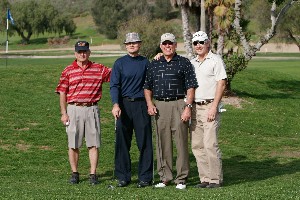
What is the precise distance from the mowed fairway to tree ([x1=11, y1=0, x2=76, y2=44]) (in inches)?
2735

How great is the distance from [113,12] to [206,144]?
3309 inches

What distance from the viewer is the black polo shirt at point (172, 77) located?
352 inches

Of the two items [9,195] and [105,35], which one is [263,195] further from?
[105,35]

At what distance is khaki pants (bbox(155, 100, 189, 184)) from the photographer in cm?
907

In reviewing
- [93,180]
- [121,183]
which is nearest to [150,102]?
[121,183]

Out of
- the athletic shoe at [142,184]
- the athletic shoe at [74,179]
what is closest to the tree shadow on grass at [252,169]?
the athletic shoe at [142,184]

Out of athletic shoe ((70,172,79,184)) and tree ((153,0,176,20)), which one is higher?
tree ((153,0,176,20))

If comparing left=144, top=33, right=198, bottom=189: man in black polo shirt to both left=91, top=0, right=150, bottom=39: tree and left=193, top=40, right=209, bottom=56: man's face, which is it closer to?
left=193, top=40, right=209, bottom=56: man's face

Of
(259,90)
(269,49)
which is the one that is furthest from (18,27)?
(259,90)

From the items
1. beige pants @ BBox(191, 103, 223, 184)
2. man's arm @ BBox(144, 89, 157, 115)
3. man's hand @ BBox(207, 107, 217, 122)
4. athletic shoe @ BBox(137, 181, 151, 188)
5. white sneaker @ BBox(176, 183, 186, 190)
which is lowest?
athletic shoe @ BBox(137, 181, 151, 188)

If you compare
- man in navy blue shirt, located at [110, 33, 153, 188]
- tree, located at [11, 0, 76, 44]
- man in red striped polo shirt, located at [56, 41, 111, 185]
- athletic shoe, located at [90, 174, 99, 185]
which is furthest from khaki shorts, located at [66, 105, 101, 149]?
tree, located at [11, 0, 76, 44]

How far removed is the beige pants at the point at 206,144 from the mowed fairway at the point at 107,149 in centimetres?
32

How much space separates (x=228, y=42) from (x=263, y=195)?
17201 millimetres

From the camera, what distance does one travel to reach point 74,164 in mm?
9711
